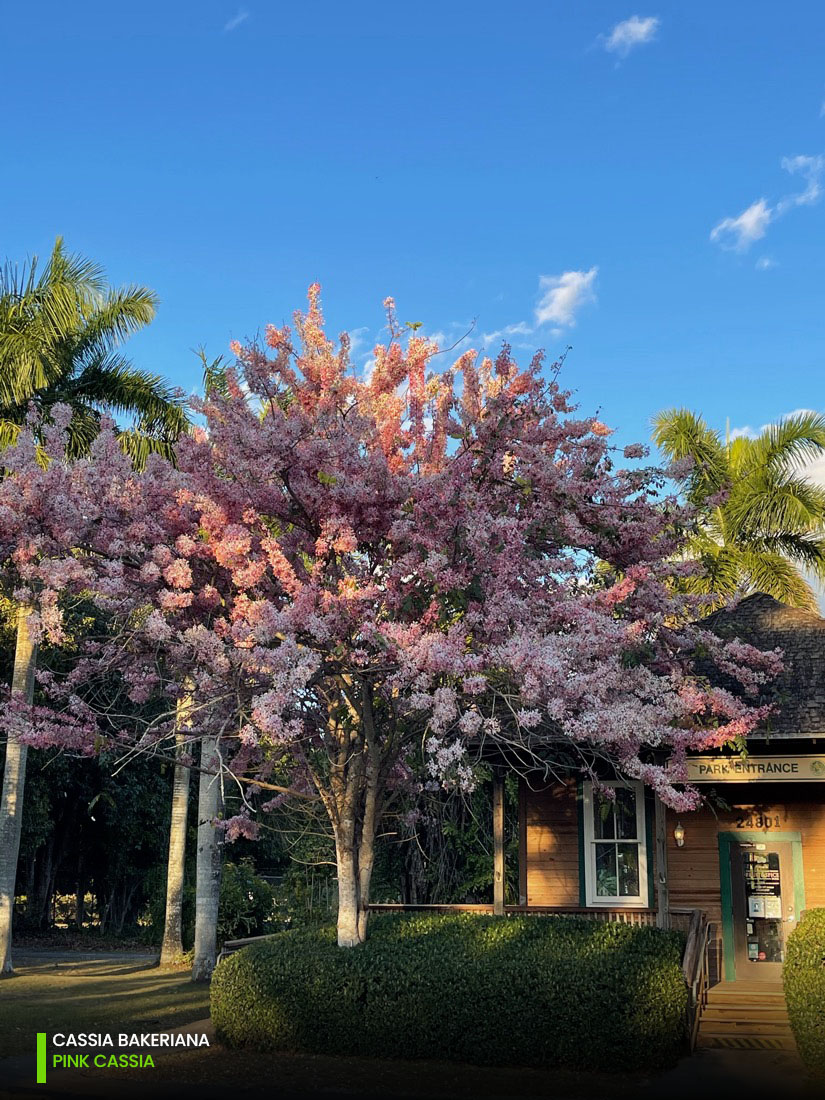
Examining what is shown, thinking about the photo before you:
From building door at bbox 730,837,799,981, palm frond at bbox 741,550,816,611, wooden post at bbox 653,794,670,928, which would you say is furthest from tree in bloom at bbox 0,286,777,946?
palm frond at bbox 741,550,816,611

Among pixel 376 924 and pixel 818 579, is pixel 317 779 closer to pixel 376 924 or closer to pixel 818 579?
pixel 376 924

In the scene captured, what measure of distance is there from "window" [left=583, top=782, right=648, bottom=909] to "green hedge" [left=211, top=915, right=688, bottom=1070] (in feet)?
12.7

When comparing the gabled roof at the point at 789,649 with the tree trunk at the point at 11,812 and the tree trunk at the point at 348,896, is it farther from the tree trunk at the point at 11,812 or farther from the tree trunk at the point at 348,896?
the tree trunk at the point at 11,812

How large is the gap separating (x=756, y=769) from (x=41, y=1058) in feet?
32.2

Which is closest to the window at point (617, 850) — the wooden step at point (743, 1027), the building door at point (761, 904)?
the building door at point (761, 904)

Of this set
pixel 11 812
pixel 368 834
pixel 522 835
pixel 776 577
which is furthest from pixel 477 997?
pixel 776 577

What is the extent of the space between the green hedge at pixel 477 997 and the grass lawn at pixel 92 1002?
252 centimetres

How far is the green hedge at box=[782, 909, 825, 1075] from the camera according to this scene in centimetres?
1036

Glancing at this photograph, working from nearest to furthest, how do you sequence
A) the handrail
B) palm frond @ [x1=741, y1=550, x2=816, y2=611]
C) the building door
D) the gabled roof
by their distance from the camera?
the handrail, the gabled roof, the building door, palm frond @ [x1=741, y1=550, x2=816, y2=611]

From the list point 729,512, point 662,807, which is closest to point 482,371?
point 662,807

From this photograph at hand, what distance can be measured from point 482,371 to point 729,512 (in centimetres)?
1103

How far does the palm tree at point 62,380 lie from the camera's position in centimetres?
2031

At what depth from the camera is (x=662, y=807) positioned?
48.0 ft

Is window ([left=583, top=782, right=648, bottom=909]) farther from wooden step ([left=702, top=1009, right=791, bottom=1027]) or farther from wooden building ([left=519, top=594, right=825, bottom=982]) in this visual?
wooden step ([left=702, top=1009, right=791, bottom=1027])
